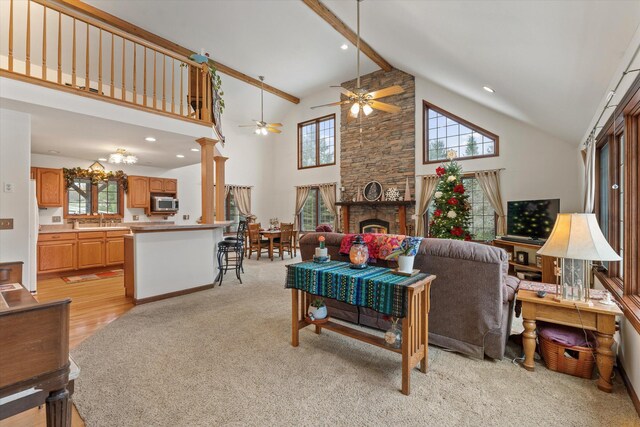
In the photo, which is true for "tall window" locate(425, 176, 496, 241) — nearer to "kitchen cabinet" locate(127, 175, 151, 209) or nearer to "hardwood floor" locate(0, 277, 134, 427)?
"hardwood floor" locate(0, 277, 134, 427)

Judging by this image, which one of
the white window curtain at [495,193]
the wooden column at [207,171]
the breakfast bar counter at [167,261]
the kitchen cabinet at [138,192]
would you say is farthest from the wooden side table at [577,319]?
the kitchen cabinet at [138,192]

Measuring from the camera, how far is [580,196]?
5.05 m

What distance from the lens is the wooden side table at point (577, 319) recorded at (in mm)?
1955

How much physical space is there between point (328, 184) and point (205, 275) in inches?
187

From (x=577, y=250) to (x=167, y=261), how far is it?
182 inches

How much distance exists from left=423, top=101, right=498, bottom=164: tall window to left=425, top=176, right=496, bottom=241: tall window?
64 centimetres

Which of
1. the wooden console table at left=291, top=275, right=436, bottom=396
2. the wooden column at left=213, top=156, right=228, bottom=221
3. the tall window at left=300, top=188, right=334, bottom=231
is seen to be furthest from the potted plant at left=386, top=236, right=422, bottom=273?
the tall window at left=300, top=188, right=334, bottom=231

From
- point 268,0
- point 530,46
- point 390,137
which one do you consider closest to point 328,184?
point 390,137

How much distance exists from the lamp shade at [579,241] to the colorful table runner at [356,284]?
991 mm

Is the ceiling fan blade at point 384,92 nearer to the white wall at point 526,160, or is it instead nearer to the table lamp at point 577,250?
the table lamp at point 577,250

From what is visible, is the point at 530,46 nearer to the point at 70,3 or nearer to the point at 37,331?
the point at 37,331

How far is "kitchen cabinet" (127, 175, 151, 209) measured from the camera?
653 centimetres

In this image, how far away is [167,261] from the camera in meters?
4.18

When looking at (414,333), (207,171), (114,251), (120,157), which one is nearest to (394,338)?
(414,333)
